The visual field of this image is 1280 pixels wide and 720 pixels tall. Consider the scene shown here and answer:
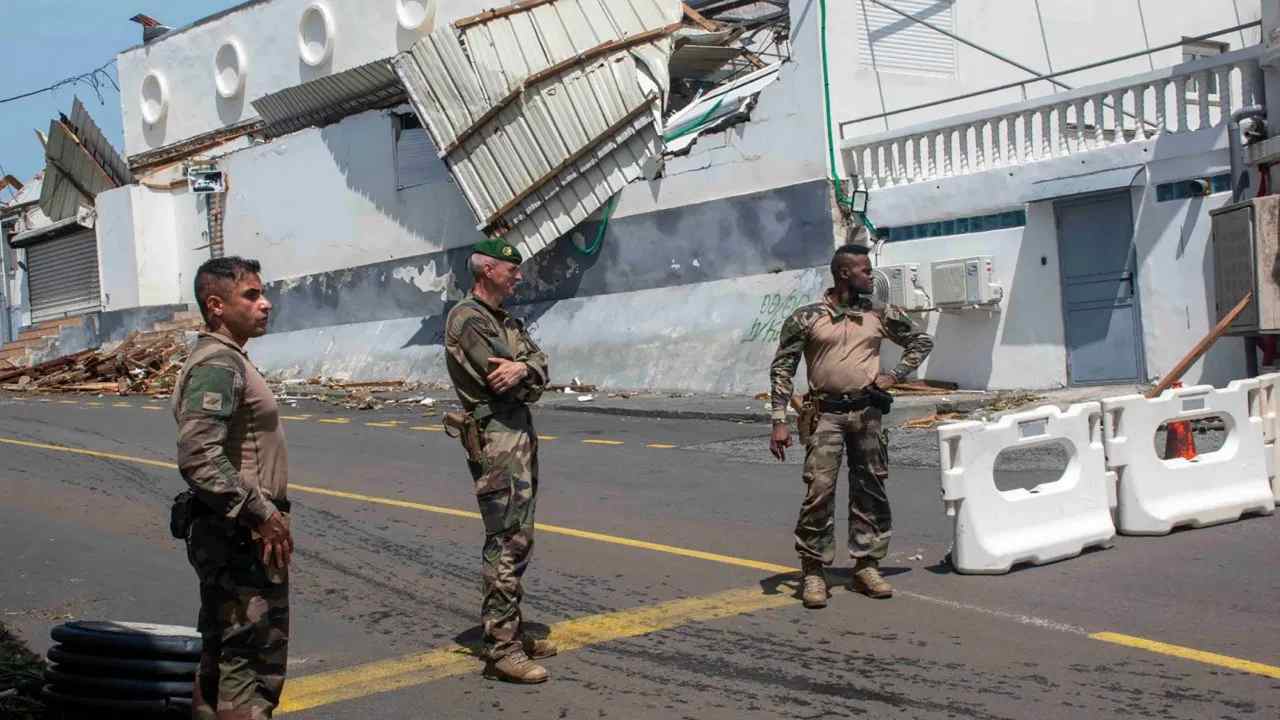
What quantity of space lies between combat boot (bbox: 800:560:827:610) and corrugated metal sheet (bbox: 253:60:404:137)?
21.3 meters

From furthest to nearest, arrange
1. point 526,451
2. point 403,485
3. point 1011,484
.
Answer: point 403,485
point 1011,484
point 526,451

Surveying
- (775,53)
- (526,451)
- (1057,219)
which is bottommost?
(526,451)

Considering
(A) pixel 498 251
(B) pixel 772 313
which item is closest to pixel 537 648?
(A) pixel 498 251

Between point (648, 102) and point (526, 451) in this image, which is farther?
point (648, 102)

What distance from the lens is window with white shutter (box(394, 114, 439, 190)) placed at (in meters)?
25.5

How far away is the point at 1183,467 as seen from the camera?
858cm

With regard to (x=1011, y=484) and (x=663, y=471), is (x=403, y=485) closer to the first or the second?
(x=663, y=471)

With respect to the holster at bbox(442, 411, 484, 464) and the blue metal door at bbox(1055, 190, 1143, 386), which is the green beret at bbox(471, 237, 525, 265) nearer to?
the holster at bbox(442, 411, 484, 464)

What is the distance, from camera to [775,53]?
2270cm

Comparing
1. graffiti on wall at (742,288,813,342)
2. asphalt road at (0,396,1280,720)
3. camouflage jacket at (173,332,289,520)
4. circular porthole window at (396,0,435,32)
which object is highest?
Answer: circular porthole window at (396,0,435,32)

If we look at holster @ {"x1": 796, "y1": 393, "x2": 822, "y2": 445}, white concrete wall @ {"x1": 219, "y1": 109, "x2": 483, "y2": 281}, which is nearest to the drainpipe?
holster @ {"x1": 796, "y1": 393, "x2": 822, "y2": 445}

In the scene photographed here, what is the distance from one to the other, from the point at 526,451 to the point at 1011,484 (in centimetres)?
600

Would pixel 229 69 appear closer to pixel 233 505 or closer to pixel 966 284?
pixel 966 284

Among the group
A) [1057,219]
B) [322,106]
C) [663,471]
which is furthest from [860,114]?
[322,106]
